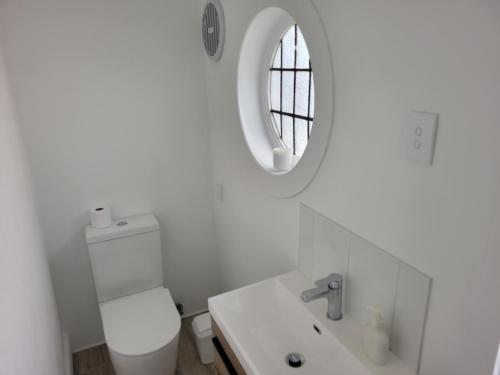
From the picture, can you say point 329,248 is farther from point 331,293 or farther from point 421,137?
point 421,137

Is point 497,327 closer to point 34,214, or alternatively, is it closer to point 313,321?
point 313,321

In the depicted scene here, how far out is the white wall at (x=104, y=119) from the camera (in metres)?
2.01

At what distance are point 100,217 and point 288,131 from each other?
3.89ft

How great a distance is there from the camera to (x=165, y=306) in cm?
225

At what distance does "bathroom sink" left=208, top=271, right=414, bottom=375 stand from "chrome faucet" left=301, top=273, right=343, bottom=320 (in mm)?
37

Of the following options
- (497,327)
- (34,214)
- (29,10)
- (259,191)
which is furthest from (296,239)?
(29,10)

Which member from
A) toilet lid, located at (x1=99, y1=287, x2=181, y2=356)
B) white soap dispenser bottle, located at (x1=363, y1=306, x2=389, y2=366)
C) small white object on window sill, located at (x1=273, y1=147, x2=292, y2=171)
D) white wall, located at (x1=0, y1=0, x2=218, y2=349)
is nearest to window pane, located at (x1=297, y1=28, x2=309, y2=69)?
small white object on window sill, located at (x1=273, y1=147, x2=292, y2=171)

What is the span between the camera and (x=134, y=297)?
92.3 inches

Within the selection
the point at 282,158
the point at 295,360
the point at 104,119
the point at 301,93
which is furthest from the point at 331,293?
the point at 104,119

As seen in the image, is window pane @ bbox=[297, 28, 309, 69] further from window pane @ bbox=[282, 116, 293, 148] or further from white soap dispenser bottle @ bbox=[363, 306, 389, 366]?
white soap dispenser bottle @ bbox=[363, 306, 389, 366]

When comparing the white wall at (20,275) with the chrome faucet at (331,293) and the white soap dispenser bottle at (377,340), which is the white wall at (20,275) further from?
the white soap dispenser bottle at (377,340)

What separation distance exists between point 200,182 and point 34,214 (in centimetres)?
98

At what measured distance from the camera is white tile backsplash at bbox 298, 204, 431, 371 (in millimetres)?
1116

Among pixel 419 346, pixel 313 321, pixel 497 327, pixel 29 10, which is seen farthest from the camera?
pixel 29 10
